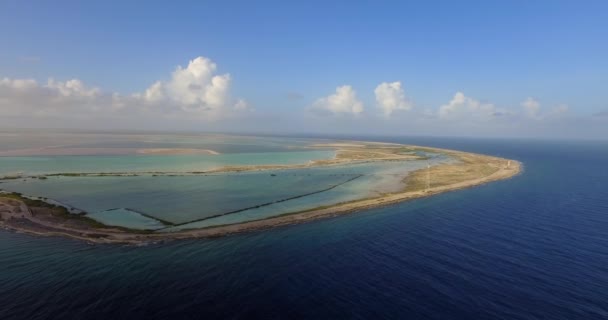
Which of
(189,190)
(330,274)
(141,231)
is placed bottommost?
(330,274)

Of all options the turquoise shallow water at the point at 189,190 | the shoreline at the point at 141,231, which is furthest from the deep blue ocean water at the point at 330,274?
the turquoise shallow water at the point at 189,190

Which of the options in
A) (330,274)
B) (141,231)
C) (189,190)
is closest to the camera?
(330,274)

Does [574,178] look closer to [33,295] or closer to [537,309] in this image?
[537,309]

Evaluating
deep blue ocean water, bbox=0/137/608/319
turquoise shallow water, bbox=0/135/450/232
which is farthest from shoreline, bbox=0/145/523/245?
turquoise shallow water, bbox=0/135/450/232

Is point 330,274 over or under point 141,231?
under

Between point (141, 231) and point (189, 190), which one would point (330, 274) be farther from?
point (189, 190)

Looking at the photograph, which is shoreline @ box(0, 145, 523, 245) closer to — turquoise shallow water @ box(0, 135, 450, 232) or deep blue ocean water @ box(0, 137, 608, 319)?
deep blue ocean water @ box(0, 137, 608, 319)

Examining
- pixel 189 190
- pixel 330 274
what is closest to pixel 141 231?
pixel 189 190

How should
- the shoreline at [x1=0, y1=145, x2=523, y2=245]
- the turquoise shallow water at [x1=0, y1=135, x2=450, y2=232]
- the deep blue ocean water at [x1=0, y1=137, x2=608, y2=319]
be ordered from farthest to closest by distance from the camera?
1. the turquoise shallow water at [x1=0, y1=135, x2=450, y2=232]
2. the shoreline at [x1=0, y1=145, x2=523, y2=245]
3. the deep blue ocean water at [x1=0, y1=137, x2=608, y2=319]

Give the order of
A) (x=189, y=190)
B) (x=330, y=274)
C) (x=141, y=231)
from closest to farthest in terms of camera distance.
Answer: (x=330, y=274) → (x=141, y=231) → (x=189, y=190)
